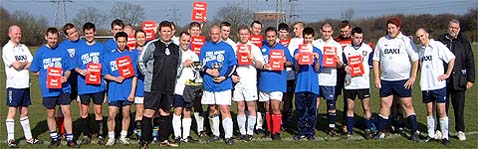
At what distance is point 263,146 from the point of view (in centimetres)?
755

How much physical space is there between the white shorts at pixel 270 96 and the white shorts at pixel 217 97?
0.67 meters

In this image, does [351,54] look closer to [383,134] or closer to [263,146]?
[383,134]

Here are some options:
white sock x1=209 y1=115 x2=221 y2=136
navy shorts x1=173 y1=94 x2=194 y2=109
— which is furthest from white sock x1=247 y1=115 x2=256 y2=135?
navy shorts x1=173 y1=94 x2=194 y2=109

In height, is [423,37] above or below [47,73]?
above

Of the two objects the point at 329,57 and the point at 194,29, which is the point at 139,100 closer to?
the point at 194,29

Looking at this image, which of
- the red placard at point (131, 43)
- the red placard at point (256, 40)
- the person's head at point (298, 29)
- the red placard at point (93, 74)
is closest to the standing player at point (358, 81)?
the person's head at point (298, 29)

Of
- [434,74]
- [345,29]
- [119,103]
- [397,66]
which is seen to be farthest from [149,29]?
[434,74]

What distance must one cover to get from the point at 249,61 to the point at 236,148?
53.6 inches

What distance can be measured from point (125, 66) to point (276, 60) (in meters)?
2.29

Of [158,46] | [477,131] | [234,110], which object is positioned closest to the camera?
[158,46]

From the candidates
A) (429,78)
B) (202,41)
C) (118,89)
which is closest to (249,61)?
(202,41)

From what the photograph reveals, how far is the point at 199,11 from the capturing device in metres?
9.42

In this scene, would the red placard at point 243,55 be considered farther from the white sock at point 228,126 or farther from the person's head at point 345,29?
the person's head at point 345,29

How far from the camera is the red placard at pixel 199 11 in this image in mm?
9406
